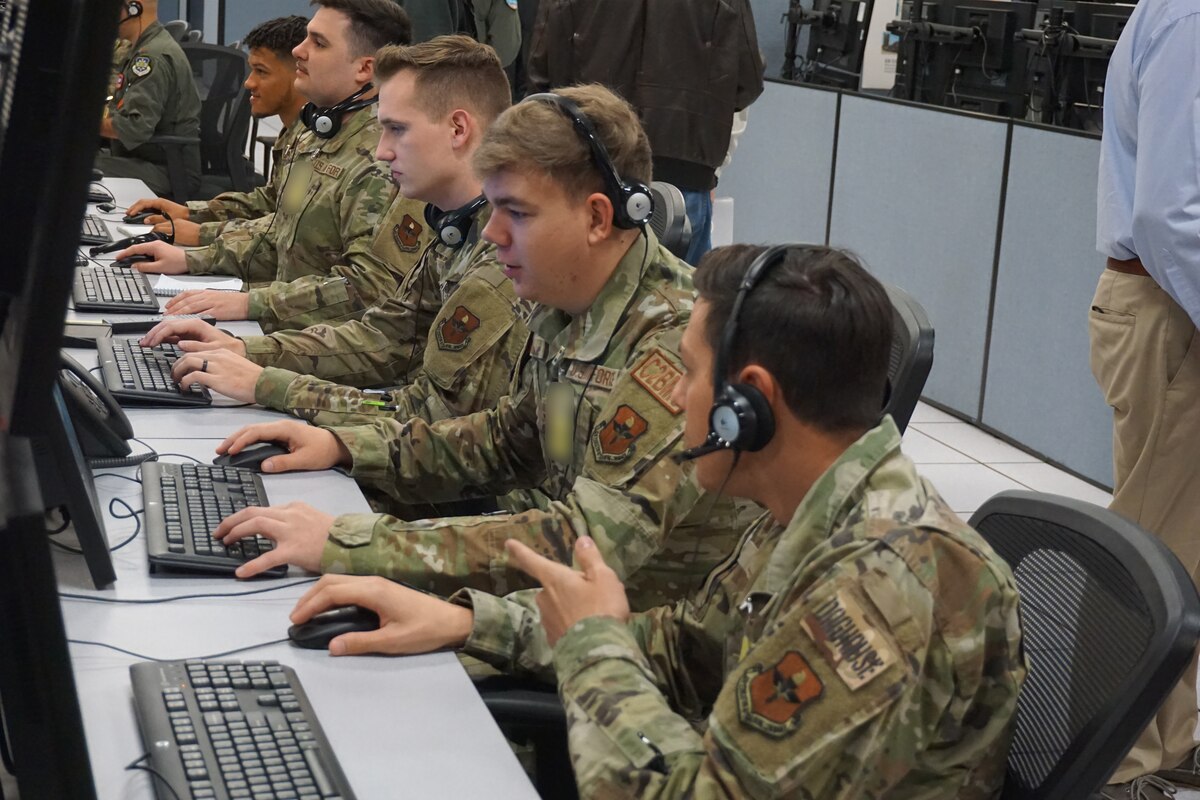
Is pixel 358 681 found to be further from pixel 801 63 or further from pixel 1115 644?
pixel 801 63

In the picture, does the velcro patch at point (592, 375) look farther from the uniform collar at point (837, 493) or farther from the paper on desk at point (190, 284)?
the paper on desk at point (190, 284)

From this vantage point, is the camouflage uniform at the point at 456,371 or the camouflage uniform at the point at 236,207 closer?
the camouflage uniform at the point at 456,371

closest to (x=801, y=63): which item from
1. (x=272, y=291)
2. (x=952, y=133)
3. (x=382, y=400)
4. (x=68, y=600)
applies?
(x=952, y=133)

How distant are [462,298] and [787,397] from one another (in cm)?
115

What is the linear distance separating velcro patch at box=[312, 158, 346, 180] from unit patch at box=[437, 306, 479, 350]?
3.16 ft

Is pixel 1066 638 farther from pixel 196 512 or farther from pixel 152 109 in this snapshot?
pixel 152 109

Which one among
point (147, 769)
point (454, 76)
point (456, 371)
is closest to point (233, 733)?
point (147, 769)

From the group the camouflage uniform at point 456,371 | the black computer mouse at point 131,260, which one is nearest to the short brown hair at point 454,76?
the camouflage uniform at point 456,371

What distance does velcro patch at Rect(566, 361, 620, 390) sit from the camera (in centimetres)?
178

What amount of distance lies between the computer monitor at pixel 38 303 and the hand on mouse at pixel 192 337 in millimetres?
1756

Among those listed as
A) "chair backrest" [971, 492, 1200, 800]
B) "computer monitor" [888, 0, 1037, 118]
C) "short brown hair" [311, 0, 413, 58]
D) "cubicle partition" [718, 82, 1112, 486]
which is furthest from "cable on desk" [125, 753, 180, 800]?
"computer monitor" [888, 0, 1037, 118]

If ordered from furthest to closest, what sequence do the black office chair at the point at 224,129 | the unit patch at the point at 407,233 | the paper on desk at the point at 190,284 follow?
the black office chair at the point at 224,129 < the paper on desk at the point at 190,284 < the unit patch at the point at 407,233

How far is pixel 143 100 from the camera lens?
530 centimetres

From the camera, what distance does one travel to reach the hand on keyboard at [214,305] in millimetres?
2936
